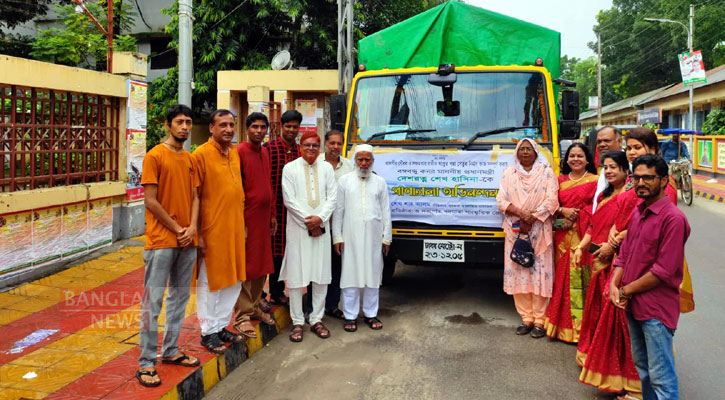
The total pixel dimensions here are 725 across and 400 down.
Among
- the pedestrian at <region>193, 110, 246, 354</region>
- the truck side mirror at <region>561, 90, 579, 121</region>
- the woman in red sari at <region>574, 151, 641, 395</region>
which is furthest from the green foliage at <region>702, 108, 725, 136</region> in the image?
the pedestrian at <region>193, 110, 246, 354</region>

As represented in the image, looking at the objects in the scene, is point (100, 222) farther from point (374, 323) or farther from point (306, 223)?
point (374, 323)

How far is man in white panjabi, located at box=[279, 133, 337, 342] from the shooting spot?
14.9 feet

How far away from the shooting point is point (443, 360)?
13.6ft

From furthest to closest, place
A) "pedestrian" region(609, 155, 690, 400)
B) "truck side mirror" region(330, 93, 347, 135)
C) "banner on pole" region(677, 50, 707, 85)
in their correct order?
"banner on pole" region(677, 50, 707, 85), "truck side mirror" region(330, 93, 347, 135), "pedestrian" region(609, 155, 690, 400)

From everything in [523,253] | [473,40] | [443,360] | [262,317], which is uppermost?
[473,40]

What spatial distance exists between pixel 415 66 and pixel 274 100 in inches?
396

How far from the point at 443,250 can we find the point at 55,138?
4.57 meters

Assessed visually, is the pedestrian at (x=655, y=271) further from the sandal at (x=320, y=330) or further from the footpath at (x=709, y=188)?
the footpath at (x=709, y=188)

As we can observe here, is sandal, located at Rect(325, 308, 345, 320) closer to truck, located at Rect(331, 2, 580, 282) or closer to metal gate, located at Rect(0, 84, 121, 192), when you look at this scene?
truck, located at Rect(331, 2, 580, 282)

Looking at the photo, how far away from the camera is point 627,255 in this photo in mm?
3049

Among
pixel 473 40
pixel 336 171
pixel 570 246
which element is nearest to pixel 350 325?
pixel 336 171

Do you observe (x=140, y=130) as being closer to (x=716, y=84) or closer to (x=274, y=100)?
(x=274, y=100)

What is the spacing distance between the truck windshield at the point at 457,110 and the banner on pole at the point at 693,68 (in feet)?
53.2

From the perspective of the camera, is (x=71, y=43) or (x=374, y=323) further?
(x=71, y=43)
